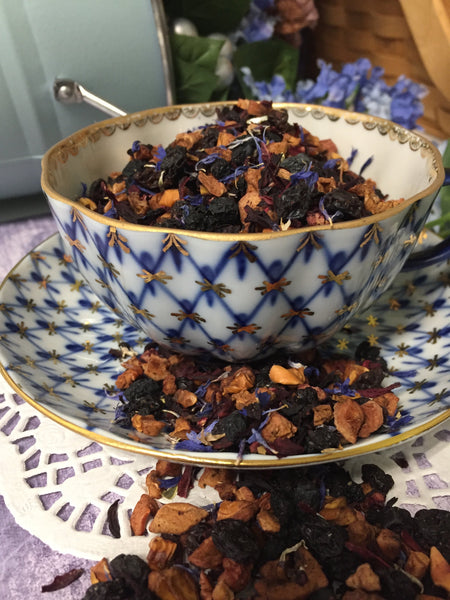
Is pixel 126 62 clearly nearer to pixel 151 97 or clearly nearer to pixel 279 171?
pixel 151 97

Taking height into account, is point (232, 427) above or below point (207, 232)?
below

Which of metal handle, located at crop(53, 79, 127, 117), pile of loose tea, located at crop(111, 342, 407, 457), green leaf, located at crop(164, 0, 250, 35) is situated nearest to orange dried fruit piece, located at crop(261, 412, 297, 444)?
pile of loose tea, located at crop(111, 342, 407, 457)

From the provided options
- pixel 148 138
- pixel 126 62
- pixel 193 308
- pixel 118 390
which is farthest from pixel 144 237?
pixel 126 62

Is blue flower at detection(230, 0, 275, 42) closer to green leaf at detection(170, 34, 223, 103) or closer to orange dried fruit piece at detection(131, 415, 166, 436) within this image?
green leaf at detection(170, 34, 223, 103)

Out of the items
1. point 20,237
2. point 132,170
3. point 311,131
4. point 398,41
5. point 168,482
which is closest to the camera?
point 168,482

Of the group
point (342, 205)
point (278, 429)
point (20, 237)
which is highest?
point (342, 205)

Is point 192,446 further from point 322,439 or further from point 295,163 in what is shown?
point 295,163

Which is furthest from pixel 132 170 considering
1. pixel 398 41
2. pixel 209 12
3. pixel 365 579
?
pixel 398 41

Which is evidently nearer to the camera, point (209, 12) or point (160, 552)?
point (160, 552)
